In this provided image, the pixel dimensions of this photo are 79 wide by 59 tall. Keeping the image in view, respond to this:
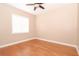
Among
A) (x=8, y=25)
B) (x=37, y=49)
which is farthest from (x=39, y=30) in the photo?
(x=8, y=25)

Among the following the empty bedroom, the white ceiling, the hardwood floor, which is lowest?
the hardwood floor

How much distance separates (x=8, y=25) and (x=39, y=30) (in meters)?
0.54

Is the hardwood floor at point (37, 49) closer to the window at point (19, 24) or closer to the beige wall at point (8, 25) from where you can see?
the beige wall at point (8, 25)

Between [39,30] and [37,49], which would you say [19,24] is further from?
[37,49]

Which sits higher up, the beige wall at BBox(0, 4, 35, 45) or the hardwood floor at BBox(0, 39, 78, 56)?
the beige wall at BBox(0, 4, 35, 45)

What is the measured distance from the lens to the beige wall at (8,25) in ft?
4.72

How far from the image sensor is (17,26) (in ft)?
4.73

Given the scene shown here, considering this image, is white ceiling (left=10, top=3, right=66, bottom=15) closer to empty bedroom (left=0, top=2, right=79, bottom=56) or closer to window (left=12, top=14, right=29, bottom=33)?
empty bedroom (left=0, top=2, right=79, bottom=56)

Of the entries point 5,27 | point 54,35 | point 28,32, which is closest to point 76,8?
point 54,35

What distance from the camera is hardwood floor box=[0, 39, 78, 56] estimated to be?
1.44m

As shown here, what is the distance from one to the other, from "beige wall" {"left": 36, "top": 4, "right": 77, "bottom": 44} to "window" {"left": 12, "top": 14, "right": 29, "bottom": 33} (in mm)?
224

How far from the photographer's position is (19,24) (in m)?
1.46

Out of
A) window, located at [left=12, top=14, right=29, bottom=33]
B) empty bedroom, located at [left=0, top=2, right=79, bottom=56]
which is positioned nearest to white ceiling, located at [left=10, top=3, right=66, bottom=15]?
empty bedroom, located at [left=0, top=2, right=79, bottom=56]

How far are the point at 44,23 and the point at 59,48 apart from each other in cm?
53
